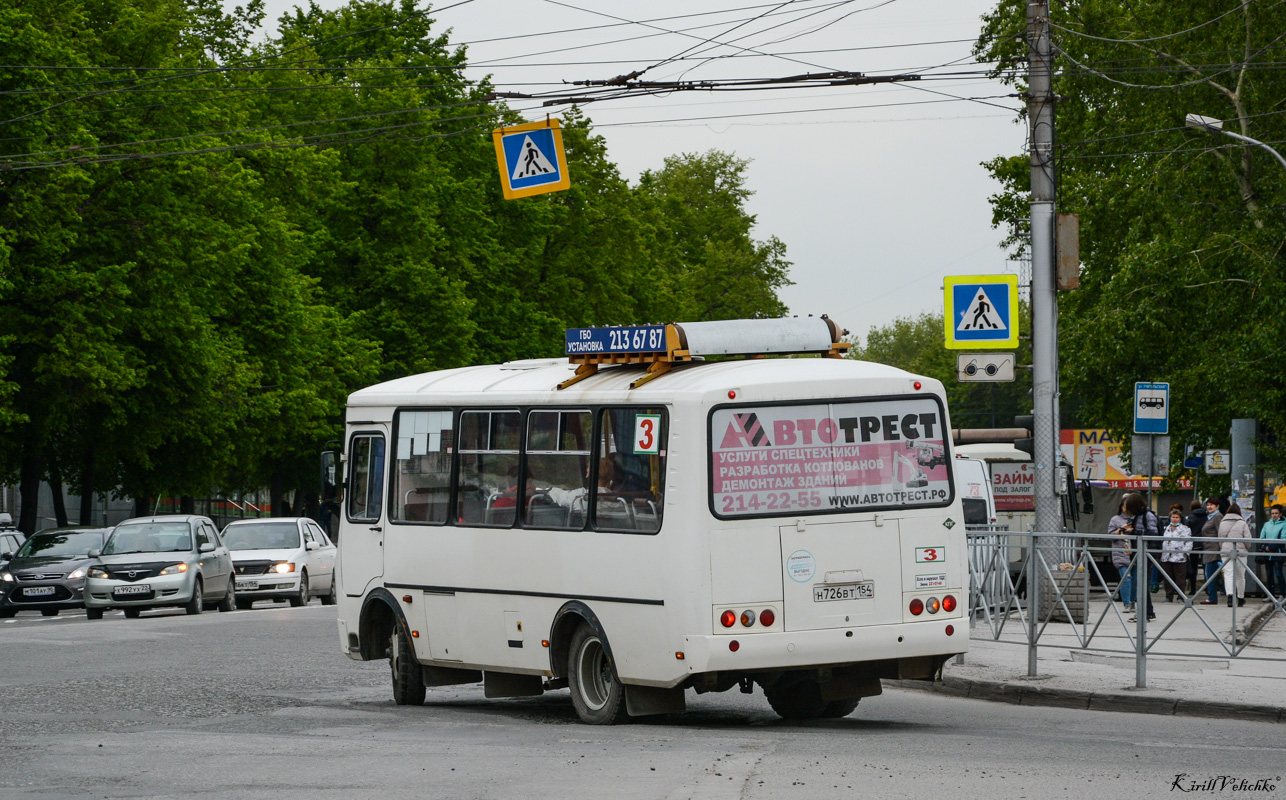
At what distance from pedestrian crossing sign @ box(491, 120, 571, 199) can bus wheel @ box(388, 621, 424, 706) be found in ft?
26.8

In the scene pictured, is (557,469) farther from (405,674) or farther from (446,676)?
(405,674)

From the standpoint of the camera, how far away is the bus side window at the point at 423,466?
14.6 m

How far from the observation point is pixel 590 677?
13094 millimetres

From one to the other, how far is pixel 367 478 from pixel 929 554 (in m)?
5.22

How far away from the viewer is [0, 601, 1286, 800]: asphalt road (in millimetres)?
9367

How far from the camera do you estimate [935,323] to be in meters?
170

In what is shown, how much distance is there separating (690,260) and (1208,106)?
40216mm

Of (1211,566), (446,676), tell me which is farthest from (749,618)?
(1211,566)

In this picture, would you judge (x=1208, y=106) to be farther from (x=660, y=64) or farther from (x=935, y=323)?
(x=935, y=323)

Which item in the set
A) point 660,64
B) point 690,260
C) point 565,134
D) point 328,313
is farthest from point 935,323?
point 660,64

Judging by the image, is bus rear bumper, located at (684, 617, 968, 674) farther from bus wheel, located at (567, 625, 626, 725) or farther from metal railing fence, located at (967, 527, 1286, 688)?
metal railing fence, located at (967, 527, 1286, 688)

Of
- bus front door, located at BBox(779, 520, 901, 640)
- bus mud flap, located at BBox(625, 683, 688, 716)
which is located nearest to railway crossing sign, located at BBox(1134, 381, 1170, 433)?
bus front door, located at BBox(779, 520, 901, 640)

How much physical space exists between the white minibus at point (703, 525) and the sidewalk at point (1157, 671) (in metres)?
2.08

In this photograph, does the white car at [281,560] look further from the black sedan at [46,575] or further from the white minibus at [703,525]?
the white minibus at [703,525]
